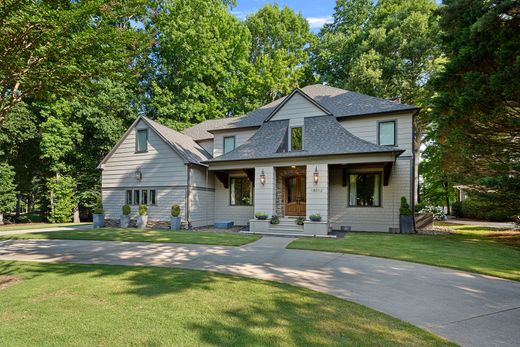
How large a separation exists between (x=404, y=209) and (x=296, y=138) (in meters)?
6.48

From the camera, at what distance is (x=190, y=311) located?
403cm

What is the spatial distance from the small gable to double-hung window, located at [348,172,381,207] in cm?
393

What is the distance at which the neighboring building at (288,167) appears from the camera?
46.1 feet

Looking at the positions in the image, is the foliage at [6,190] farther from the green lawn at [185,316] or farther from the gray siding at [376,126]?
the gray siding at [376,126]

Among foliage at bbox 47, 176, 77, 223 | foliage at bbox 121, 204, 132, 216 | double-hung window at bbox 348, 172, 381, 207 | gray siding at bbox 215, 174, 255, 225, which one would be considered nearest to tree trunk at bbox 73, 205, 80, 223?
foliage at bbox 47, 176, 77, 223

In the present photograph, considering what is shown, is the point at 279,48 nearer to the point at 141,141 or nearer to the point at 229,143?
the point at 229,143

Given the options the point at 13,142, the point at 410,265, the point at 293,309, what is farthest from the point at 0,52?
the point at 13,142

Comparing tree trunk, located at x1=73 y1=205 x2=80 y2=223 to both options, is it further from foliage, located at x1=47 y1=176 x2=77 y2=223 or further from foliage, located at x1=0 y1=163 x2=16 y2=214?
foliage, located at x1=0 y1=163 x2=16 y2=214

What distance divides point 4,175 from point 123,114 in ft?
32.3

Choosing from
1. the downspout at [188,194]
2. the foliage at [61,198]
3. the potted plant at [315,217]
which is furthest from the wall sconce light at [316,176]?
the foliage at [61,198]

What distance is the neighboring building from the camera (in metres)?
14.0

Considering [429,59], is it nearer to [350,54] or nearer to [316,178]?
[350,54]

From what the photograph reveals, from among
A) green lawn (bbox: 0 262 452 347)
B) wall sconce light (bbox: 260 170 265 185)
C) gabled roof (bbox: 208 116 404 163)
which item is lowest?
green lawn (bbox: 0 262 452 347)

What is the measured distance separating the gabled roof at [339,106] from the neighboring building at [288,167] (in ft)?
0.18
